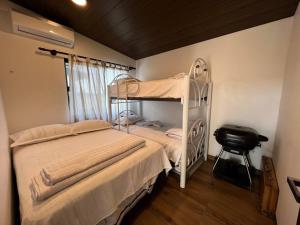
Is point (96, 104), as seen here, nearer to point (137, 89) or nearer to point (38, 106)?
point (38, 106)

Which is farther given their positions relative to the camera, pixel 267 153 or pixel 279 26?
pixel 267 153

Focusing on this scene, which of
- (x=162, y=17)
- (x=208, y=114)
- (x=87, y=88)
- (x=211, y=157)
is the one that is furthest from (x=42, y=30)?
(x=211, y=157)

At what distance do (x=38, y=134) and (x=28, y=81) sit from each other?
98cm

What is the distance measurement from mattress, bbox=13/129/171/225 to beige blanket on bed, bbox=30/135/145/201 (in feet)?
0.13

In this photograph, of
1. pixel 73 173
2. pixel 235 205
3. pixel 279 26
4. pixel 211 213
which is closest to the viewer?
pixel 73 173

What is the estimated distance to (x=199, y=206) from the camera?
5.27 feet

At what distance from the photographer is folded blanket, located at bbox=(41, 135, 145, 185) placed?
965 mm

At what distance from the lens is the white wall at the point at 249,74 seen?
195 centimetres

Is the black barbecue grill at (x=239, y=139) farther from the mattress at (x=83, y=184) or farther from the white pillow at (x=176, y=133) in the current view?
the mattress at (x=83, y=184)

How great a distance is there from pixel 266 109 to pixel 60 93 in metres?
3.60

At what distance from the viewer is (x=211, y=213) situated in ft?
4.97

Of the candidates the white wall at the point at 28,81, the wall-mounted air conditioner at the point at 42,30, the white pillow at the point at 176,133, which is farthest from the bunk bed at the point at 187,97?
the wall-mounted air conditioner at the point at 42,30

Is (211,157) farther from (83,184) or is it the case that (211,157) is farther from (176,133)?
(83,184)

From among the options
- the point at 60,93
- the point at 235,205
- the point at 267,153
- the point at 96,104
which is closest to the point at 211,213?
the point at 235,205
